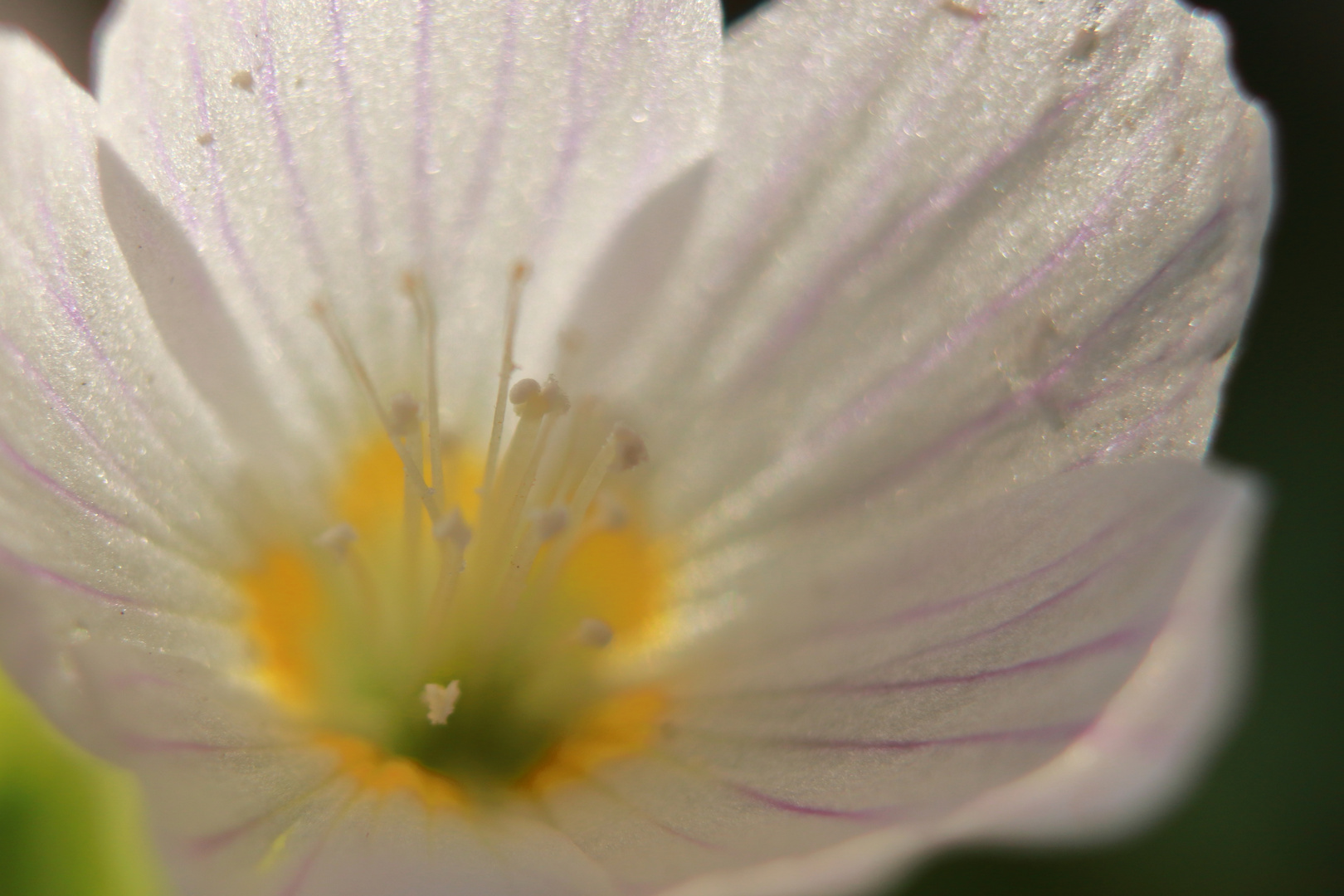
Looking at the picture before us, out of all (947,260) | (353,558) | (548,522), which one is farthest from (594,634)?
(947,260)

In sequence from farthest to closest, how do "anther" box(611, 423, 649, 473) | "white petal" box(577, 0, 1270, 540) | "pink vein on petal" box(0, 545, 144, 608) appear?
"anther" box(611, 423, 649, 473), "white petal" box(577, 0, 1270, 540), "pink vein on petal" box(0, 545, 144, 608)

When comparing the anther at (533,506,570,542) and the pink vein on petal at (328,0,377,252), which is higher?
the pink vein on petal at (328,0,377,252)

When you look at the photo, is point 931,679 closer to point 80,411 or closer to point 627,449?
point 627,449

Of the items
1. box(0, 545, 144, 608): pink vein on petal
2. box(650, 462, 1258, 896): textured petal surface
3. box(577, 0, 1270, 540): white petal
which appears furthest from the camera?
box(577, 0, 1270, 540): white petal

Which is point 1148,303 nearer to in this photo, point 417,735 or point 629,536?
point 629,536

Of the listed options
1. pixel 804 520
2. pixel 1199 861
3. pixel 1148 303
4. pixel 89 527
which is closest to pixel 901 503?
pixel 804 520

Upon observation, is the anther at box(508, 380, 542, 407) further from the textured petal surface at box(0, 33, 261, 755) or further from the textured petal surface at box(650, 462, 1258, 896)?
the textured petal surface at box(650, 462, 1258, 896)

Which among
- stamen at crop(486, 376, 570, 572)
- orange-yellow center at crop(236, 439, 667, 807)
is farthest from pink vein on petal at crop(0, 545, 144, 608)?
stamen at crop(486, 376, 570, 572)
